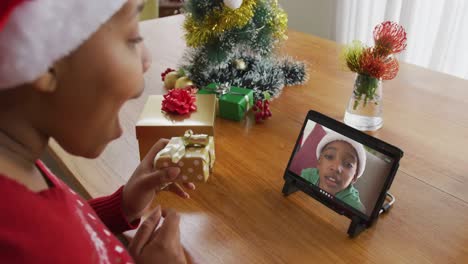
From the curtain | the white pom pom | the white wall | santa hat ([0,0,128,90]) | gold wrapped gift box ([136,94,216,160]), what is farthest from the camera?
the white wall

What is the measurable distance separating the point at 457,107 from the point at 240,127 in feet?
1.73

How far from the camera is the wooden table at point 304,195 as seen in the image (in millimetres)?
687

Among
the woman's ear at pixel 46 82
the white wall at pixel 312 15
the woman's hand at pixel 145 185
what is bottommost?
the white wall at pixel 312 15

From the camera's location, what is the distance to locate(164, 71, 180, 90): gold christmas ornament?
117cm

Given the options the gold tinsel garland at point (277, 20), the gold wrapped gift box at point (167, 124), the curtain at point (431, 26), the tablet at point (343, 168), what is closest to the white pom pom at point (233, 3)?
the gold tinsel garland at point (277, 20)

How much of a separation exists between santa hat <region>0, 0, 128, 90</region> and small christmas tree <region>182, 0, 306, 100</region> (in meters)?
0.63

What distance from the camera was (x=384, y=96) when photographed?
1139mm

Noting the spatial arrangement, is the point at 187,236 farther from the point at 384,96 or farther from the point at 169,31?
the point at 169,31

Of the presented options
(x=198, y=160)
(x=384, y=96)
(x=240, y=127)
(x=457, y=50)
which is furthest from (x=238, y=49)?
(x=457, y=50)

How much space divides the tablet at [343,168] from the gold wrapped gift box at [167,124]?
190mm

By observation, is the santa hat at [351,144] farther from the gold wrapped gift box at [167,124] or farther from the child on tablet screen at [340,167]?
the gold wrapped gift box at [167,124]

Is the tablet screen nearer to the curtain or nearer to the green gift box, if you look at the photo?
the green gift box

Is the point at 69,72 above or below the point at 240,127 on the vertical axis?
above

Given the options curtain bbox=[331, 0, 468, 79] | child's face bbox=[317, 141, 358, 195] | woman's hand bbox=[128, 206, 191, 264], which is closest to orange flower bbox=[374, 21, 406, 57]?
child's face bbox=[317, 141, 358, 195]
